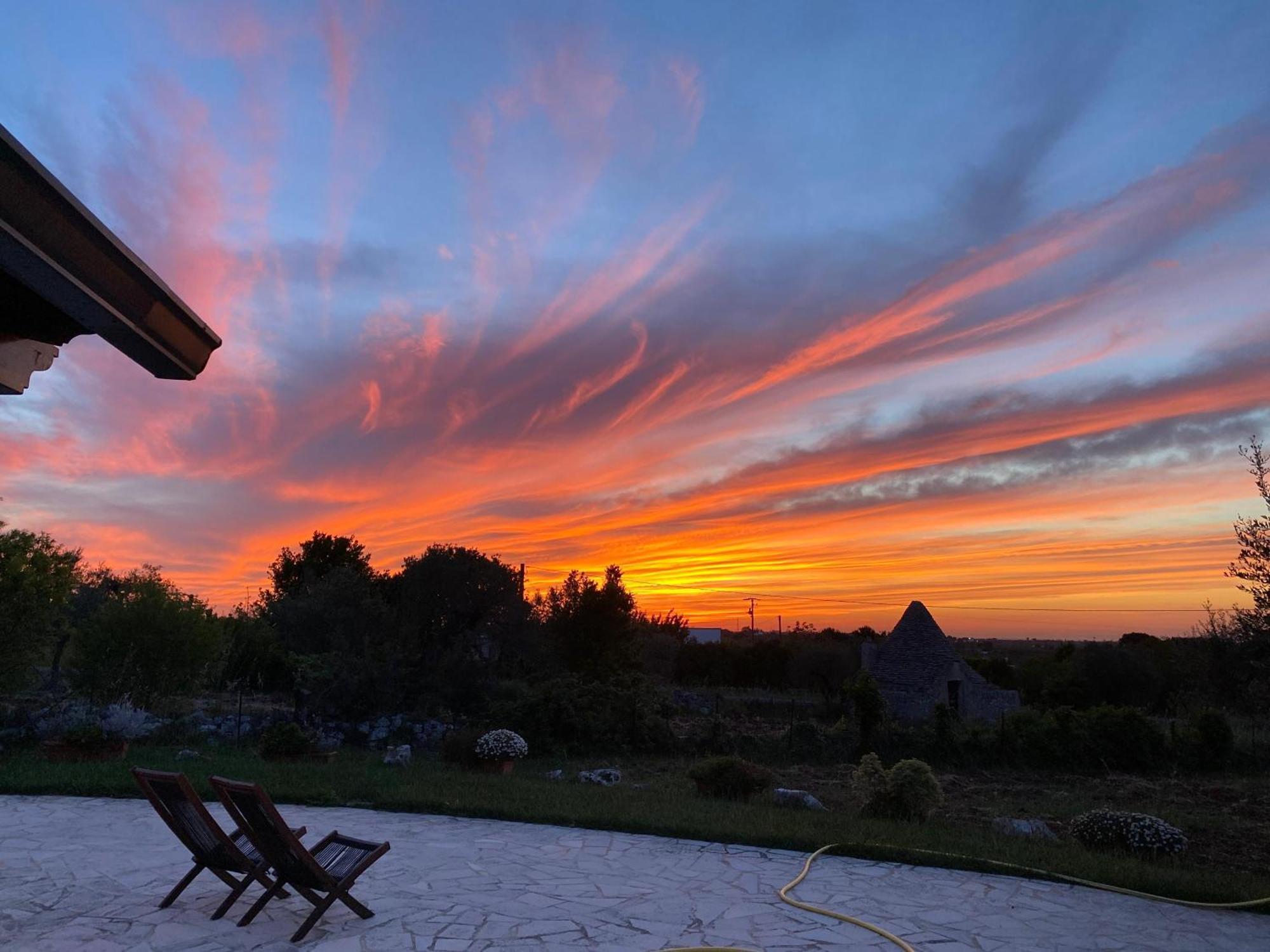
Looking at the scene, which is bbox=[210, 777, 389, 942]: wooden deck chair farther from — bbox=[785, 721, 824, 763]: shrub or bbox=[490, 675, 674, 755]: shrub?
bbox=[785, 721, 824, 763]: shrub

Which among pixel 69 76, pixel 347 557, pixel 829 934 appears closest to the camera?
pixel 829 934

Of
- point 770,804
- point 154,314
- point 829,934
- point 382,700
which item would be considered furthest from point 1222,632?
point 382,700

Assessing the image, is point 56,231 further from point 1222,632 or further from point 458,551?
point 458,551

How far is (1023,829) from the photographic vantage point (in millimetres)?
10070

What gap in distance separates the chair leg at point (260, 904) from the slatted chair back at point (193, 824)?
21 cm

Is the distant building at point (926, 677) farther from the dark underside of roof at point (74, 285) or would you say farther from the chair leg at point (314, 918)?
the dark underside of roof at point (74, 285)

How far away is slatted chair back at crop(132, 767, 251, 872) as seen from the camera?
5461 mm

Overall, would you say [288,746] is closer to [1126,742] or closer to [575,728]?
[575,728]

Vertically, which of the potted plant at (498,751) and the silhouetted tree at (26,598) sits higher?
the silhouetted tree at (26,598)

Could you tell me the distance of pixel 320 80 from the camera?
33.9 ft

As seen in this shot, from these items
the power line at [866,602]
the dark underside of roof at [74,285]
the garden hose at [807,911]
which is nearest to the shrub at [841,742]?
the power line at [866,602]

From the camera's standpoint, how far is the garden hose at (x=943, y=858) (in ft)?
17.3

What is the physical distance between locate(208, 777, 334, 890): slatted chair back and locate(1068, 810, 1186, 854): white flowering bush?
774cm

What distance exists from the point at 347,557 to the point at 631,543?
60.7 ft
